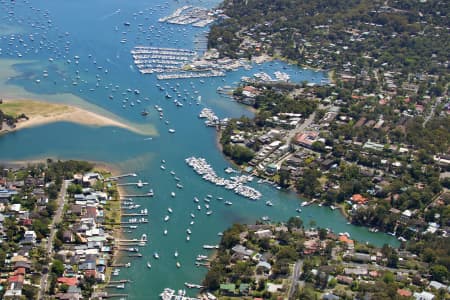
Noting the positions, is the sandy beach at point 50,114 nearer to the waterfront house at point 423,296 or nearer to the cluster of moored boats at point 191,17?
the waterfront house at point 423,296

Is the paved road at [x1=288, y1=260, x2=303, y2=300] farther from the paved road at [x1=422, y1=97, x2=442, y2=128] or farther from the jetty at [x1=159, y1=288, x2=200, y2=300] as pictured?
the paved road at [x1=422, y1=97, x2=442, y2=128]

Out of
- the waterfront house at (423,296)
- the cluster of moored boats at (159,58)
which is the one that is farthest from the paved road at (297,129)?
the waterfront house at (423,296)

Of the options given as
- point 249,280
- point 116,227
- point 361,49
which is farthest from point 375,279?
point 361,49

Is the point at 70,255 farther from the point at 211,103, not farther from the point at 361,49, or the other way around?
the point at 361,49

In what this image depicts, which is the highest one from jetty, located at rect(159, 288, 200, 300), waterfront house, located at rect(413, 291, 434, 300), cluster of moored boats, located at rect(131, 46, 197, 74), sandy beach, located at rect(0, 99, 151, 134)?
waterfront house, located at rect(413, 291, 434, 300)

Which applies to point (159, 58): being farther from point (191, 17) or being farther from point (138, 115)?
point (191, 17)

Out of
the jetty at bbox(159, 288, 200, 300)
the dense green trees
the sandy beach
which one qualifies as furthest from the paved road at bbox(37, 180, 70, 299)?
the dense green trees
